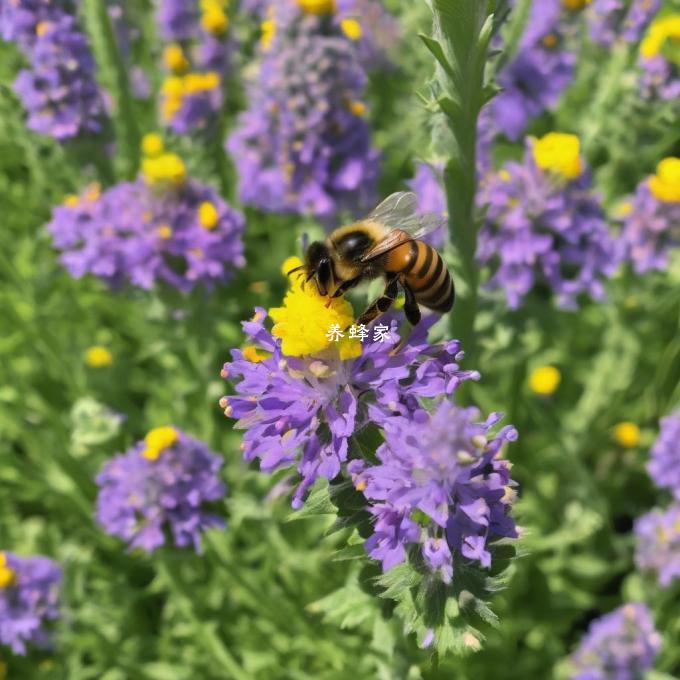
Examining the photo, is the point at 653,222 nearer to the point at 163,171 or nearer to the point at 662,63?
the point at 662,63

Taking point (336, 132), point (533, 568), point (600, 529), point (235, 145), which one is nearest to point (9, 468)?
point (235, 145)

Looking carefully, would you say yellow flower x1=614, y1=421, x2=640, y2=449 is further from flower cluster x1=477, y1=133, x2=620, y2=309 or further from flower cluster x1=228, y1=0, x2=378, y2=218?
flower cluster x1=228, y1=0, x2=378, y2=218

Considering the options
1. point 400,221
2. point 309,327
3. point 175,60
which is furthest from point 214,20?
point 309,327

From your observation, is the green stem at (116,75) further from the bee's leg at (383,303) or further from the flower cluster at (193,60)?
the bee's leg at (383,303)

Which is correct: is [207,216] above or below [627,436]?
above

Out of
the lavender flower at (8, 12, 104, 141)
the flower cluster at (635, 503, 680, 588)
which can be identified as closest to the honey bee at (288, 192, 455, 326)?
the flower cluster at (635, 503, 680, 588)
